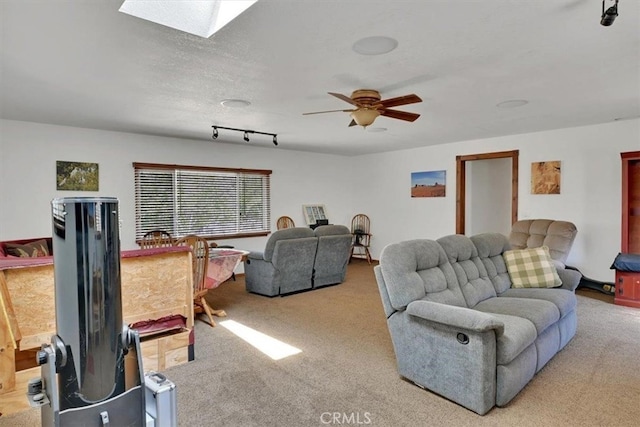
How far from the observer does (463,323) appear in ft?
7.23

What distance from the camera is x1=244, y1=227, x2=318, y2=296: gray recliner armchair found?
490 cm

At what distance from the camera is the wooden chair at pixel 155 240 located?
498 cm

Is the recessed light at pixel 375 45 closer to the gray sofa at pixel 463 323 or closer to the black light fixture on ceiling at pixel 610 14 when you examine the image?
the black light fixture on ceiling at pixel 610 14

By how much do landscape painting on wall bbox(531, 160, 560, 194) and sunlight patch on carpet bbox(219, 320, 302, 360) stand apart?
181 inches

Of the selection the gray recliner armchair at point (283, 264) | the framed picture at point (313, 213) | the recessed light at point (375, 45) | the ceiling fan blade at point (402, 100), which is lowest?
the gray recliner armchair at point (283, 264)

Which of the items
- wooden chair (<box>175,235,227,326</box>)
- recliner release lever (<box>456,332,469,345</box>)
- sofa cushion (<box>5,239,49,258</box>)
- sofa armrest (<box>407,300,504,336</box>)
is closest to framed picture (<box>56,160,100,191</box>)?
sofa cushion (<box>5,239,49,258</box>)

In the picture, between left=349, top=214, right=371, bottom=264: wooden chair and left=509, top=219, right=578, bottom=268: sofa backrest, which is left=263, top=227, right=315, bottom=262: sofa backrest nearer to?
left=509, top=219, right=578, bottom=268: sofa backrest

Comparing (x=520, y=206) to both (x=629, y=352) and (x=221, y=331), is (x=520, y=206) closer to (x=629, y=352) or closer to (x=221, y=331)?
(x=629, y=352)

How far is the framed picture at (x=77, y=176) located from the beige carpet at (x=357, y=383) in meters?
2.86

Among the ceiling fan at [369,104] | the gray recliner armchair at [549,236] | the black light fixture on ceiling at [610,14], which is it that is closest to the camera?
the black light fixture on ceiling at [610,14]

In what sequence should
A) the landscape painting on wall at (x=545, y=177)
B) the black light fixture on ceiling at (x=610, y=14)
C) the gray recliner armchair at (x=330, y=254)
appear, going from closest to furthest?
1. the black light fixture on ceiling at (x=610, y=14)
2. the gray recliner armchair at (x=330, y=254)
3. the landscape painting on wall at (x=545, y=177)

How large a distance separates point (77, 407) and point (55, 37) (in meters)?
2.30

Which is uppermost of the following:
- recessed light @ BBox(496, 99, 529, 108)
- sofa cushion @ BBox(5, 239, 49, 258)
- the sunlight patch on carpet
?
recessed light @ BBox(496, 99, 529, 108)

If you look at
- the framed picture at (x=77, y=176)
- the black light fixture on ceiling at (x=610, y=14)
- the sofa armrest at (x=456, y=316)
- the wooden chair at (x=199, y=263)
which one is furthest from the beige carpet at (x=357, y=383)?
the framed picture at (x=77, y=176)
